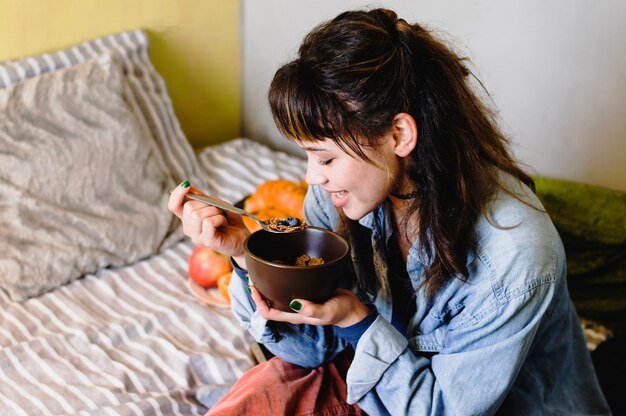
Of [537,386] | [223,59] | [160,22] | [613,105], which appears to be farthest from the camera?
[223,59]

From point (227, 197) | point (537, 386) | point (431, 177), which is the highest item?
point (431, 177)

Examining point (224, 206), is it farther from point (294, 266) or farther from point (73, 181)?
point (73, 181)

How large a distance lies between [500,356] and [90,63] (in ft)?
4.27

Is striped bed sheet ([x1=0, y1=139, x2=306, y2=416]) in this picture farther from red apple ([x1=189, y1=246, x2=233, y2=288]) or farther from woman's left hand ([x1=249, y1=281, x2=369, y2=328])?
woman's left hand ([x1=249, y1=281, x2=369, y2=328])

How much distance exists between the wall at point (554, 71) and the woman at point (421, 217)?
28.6 inches

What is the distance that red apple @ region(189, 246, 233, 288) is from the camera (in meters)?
1.59

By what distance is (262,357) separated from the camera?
1309mm

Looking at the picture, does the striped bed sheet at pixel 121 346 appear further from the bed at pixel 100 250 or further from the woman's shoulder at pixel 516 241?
the woman's shoulder at pixel 516 241

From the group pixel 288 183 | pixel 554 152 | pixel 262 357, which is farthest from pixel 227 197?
pixel 554 152

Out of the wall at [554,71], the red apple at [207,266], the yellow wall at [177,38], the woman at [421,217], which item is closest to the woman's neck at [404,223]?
the woman at [421,217]

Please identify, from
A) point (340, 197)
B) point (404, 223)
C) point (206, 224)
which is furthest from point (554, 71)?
point (206, 224)

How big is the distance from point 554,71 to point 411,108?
99cm

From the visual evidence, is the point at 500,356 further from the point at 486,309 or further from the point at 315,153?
the point at 315,153

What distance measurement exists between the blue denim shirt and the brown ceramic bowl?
0.41 ft
